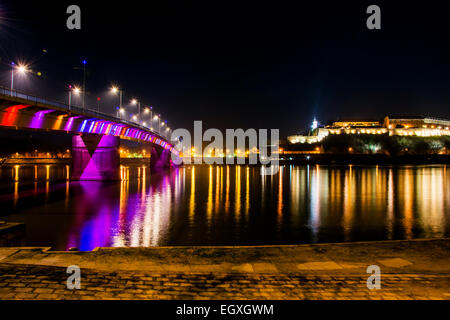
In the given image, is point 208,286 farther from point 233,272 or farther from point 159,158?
point 159,158

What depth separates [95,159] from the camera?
50.5m

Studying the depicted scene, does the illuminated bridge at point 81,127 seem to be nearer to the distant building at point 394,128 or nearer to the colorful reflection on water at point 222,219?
the colorful reflection on water at point 222,219

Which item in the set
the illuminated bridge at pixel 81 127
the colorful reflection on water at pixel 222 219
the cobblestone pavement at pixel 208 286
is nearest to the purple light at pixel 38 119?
the illuminated bridge at pixel 81 127

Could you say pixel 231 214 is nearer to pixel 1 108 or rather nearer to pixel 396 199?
pixel 396 199

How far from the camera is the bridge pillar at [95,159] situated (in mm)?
49406

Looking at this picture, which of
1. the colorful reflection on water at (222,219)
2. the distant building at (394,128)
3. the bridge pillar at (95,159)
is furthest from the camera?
the distant building at (394,128)

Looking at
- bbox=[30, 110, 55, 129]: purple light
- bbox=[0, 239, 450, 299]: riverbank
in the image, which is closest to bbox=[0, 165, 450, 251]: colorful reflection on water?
bbox=[0, 239, 450, 299]: riverbank

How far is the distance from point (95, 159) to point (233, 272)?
155 ft

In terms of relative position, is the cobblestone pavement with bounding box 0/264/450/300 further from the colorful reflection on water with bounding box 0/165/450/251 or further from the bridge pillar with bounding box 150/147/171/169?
the bridge pillar with bounding box 150/147/171/169

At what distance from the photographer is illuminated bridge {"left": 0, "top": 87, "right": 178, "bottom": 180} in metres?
28.2

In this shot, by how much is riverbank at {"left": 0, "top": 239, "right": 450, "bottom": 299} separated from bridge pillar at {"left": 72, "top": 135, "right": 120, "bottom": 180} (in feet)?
139

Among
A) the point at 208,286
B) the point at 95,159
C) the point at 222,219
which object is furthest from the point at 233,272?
the point at 95,159

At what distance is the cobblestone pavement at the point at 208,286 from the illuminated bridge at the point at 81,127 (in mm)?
23154

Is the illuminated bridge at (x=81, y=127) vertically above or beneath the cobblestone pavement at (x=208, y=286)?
above
